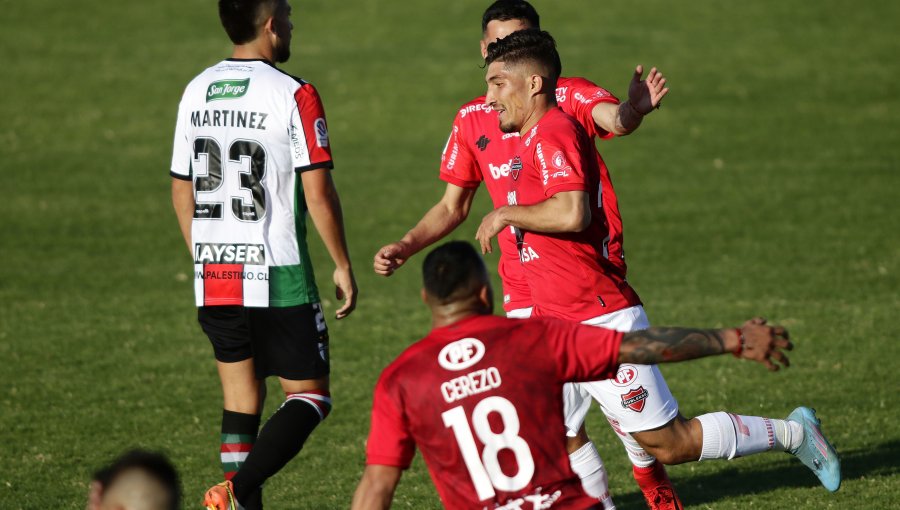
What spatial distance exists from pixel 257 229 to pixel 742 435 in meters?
3.00

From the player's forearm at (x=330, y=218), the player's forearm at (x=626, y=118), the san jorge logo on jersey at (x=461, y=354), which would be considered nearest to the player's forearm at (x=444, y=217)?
the player's forearm at (x=330, y=218)

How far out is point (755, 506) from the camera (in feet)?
25.0

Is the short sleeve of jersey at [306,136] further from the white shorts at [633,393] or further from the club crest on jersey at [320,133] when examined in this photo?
the white shorts at [633,393]

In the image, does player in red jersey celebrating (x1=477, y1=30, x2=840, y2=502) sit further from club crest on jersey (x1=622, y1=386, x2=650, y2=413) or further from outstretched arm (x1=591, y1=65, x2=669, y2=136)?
outstretched arm (x1=591, y1=65, x2=669, y2=136)

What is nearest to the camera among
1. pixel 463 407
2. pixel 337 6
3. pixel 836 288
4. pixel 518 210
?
pixel 463 407

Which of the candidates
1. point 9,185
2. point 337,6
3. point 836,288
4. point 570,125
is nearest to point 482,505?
point 570,125

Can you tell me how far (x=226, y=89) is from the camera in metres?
6.55

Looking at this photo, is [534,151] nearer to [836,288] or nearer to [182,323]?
[182,323]

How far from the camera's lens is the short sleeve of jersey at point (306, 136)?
6469mm

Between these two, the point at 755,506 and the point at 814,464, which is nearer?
the point at 814,464

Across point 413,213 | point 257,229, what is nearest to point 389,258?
point 257,229

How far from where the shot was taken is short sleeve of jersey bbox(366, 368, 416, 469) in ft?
Result: 15.6

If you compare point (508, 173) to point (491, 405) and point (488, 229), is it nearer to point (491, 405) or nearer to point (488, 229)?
point (488, 229)

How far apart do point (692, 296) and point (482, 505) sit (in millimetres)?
9256
